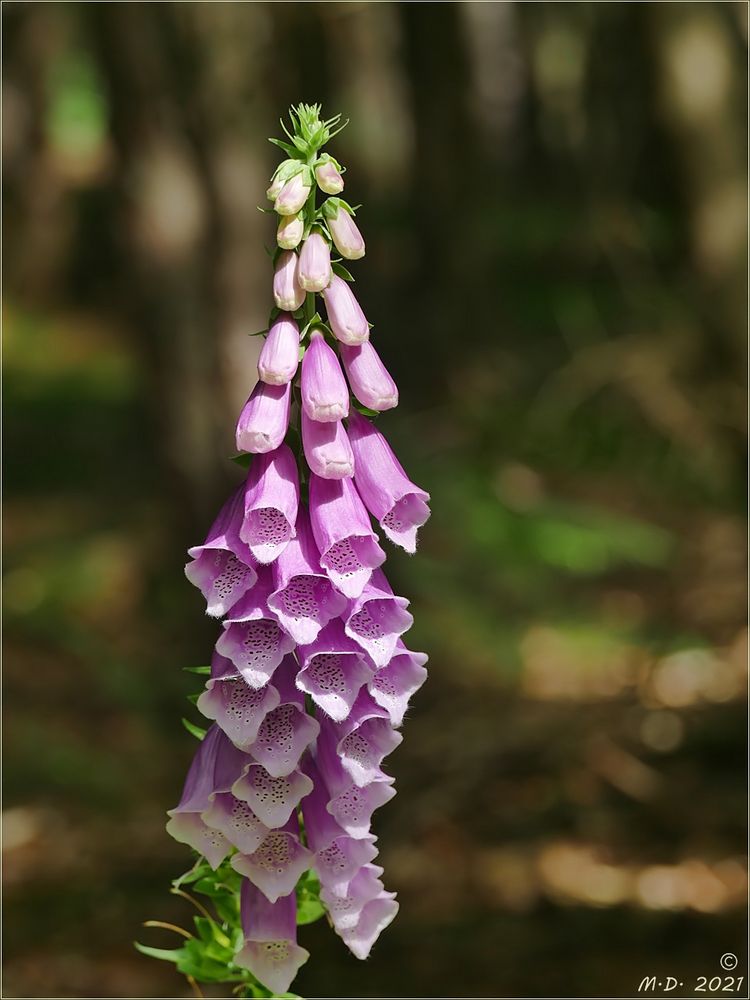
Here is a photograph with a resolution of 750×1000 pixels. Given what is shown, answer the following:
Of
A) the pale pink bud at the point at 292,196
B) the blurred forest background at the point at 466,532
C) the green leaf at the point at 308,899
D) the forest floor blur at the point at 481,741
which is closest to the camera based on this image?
the pale pink bud at the point at 292,196

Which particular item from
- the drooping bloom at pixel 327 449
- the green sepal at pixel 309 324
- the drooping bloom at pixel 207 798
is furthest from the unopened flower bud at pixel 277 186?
the drooping bloom at pixel 207 798

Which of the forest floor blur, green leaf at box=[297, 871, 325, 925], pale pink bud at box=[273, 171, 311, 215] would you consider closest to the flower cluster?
pale pink bud at box=[273, 171, 311, 215]

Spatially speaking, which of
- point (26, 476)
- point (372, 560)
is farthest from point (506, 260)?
point (372, 560)

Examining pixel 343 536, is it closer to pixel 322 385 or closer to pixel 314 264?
pixel 322 385

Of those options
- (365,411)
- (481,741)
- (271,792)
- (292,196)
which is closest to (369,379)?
(365,411)

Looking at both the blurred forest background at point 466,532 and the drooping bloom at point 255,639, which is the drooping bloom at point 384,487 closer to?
the drooping bloom at point 255,639

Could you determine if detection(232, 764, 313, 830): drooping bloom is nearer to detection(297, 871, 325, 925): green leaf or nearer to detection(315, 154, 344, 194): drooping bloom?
detection(297, 871, 325, 925): green leaf

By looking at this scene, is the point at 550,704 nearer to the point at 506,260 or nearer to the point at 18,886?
the point at 18,886
